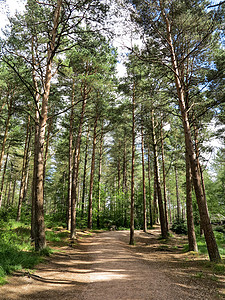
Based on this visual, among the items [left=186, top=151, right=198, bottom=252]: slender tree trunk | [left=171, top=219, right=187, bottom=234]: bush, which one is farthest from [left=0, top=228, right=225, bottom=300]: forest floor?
[left=171, top=219, right=187, bottom=234]: bush

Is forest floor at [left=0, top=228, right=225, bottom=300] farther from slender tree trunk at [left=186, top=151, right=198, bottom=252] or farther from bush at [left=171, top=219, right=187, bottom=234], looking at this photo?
bush at [left=171, top=219, right=187, bottom=234]

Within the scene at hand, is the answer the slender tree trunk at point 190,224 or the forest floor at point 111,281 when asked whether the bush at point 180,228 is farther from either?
the forest floor at point 111,281

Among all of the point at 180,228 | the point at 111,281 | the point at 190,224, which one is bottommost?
the point at 180,228

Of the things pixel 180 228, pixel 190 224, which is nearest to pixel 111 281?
pixel 190 224

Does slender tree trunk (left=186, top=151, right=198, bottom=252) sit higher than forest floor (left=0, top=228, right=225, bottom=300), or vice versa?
slender tree trunk (left=186, top=151, right=198, bottom=252)

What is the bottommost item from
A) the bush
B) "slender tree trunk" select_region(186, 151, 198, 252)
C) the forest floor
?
the bush

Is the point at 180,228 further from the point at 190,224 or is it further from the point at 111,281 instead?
the point at 111,281

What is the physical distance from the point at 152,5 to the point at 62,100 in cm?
855

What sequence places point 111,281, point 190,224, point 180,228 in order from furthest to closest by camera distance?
point 180,228
point 190,224
point 111,281

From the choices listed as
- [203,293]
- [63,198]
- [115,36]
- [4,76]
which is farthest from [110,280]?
[63,198]

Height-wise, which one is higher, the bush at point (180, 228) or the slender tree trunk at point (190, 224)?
the slender tree trunk at point (190, 224)

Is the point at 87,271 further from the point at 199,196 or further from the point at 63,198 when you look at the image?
the point at 63,198

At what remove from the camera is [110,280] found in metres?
4.79

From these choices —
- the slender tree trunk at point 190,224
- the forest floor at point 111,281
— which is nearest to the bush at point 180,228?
the slender tree trunk at point 190,224
